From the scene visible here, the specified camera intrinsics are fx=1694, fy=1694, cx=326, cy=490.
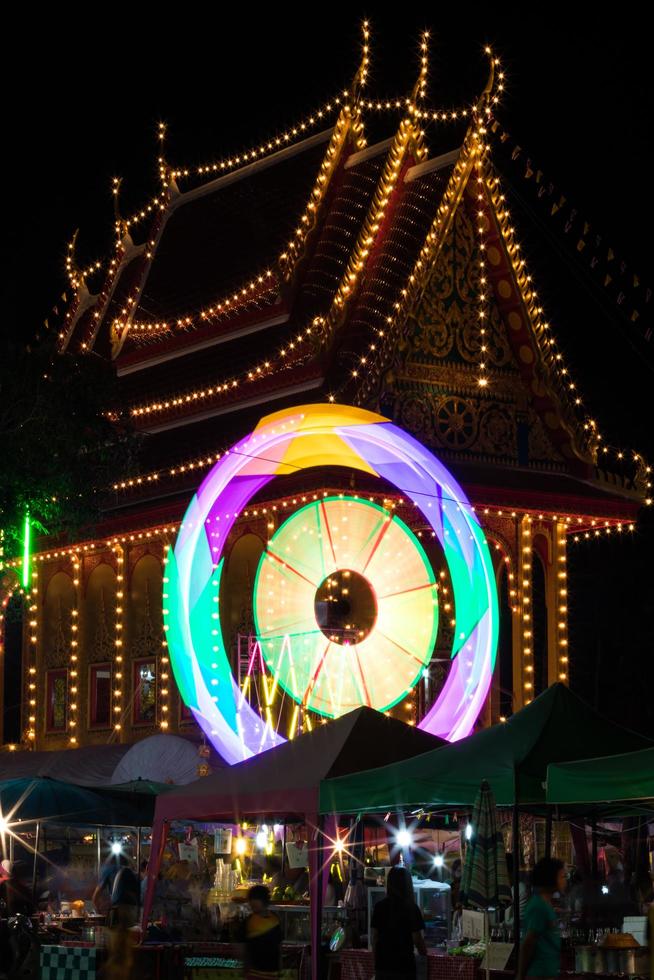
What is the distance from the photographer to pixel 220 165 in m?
35.4

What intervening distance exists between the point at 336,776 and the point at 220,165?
68.6ft

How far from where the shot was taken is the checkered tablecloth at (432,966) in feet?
51.8

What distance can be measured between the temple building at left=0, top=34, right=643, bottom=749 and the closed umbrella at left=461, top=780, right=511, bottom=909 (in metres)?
10.5

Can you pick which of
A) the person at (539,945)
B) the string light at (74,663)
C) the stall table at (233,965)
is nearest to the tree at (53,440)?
the string light at (74,663)

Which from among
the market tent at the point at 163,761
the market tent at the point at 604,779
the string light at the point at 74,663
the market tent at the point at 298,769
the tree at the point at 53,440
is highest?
the tree at the point at 53,440

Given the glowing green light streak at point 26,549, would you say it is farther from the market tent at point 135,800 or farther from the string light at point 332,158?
the string light at point 332,158

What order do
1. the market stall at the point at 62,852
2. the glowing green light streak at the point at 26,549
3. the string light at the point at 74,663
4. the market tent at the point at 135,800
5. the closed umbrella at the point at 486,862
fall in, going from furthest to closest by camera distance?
1. the string light at the point at 74,663
2. the glowing green light streak at the point at 26,549
3. the market tent at the point at 135,800
4. the market stall at the point at 62,852
5. the closed umbrella at the point at 486,862

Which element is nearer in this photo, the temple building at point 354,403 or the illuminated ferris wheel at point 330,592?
the illuminated ferris wheel at point 330,592

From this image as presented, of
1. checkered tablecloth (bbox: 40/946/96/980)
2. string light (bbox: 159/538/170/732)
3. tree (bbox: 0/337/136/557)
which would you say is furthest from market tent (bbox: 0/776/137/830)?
string light (bbox: 159/538/170/732)

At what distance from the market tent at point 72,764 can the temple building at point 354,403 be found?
555 millimetres

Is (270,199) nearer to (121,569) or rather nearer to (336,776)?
(121,569)

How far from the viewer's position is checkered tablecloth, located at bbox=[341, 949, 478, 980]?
15773mm

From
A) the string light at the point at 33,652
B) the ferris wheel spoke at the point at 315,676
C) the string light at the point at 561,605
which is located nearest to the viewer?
the ferris wheel spoke at the point at 315,676

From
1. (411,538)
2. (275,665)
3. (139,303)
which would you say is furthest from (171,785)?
(139,303)
